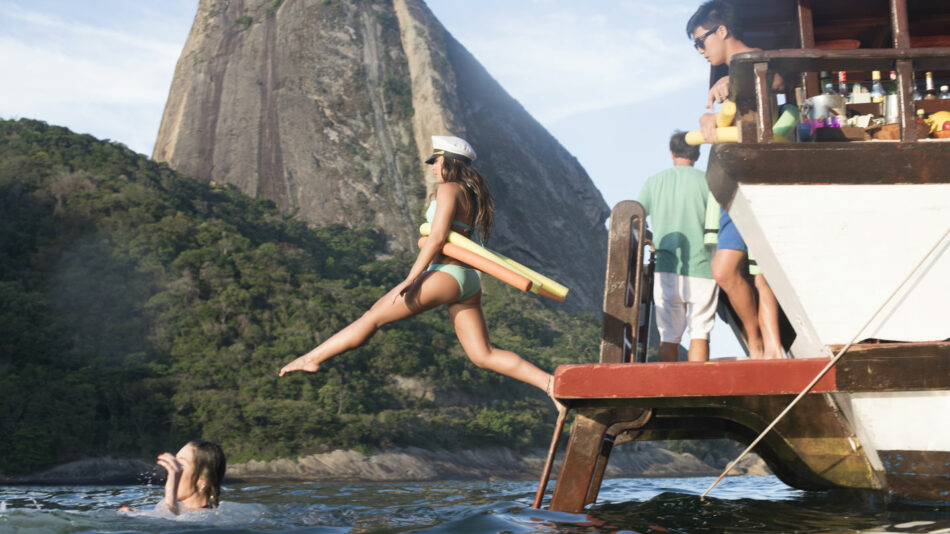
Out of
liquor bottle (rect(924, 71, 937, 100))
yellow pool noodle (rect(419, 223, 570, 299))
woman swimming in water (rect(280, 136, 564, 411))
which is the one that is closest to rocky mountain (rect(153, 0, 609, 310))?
liquor bottle (rect(924, 71, 937, 100))

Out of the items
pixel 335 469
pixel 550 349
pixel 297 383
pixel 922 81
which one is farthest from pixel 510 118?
pixel 922 81

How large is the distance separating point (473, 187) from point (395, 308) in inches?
34.2

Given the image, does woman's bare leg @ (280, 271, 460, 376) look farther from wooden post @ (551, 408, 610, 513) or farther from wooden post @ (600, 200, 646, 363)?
wooden post @ (551, 408, 610, 513)

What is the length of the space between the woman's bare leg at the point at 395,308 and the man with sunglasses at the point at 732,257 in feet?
6.62

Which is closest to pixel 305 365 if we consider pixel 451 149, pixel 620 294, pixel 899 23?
pixel 451 149

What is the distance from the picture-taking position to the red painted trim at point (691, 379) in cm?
440

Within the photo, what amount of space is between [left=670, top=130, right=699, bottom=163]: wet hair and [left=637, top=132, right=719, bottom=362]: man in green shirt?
129 mm

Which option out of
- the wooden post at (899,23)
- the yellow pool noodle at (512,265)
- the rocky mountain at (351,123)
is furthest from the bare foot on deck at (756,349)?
the rocky mountain at (351,123)

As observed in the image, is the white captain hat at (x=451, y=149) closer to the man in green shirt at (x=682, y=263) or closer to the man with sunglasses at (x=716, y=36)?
the man in green shirt at (x=682, y=263)

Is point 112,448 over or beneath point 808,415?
beneath

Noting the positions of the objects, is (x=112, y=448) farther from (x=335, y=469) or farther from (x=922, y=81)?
(x=922, y=81)

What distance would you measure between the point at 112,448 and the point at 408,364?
13198 millimetres

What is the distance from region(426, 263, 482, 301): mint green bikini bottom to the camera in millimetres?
4844

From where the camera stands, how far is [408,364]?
36.9 metres
